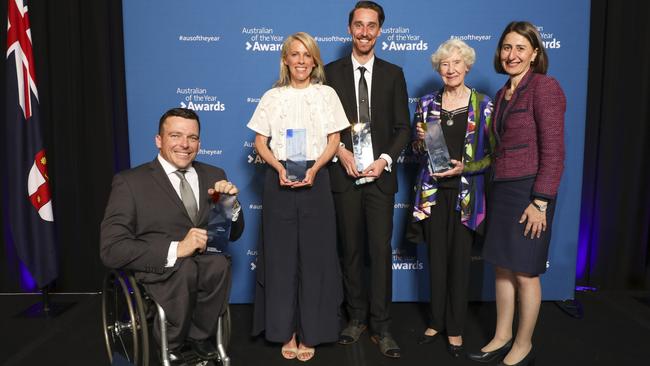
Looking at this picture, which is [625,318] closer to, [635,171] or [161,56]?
[635,171]

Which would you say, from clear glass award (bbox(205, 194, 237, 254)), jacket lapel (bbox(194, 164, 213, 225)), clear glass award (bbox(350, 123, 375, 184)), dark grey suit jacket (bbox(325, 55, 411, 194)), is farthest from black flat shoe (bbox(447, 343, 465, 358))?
jacket lapel (bbox(194, 164, 213, 225))

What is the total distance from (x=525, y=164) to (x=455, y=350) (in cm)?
116

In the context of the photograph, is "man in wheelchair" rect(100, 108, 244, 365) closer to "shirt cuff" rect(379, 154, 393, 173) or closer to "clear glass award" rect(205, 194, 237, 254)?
"clear glass award" rect(205, 194, 237, 254)

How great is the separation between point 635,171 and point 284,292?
9.77 feet

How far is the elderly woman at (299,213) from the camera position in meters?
2.62

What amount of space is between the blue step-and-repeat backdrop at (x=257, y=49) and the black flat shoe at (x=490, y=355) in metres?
1.30

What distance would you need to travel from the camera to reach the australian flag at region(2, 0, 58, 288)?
10.6 ft

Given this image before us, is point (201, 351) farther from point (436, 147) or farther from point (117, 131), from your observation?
point (117, 131)

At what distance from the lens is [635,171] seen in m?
3.90

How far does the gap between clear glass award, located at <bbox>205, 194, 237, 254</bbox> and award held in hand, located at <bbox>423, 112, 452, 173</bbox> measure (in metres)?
1.14

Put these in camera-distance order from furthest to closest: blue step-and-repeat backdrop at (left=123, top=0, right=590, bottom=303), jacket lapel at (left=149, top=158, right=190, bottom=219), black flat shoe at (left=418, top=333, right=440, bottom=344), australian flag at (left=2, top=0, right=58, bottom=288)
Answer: blue step-and-repeat backdrop at (left=123, top=0, right=590, bottom=303) → australian flag at (left=2, top=0, right=58, bottom=288) → black flat shoe at (left=418, top=333, right=440, bottom=344) → jacket lapel at (left=149, top=158, right=190, bottom=219)

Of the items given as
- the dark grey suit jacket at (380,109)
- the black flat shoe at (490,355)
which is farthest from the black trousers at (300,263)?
the black flat shoe at (490,355)

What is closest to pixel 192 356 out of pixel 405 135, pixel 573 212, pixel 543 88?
pixel 405 135

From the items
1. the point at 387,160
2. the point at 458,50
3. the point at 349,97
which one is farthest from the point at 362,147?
the point at 458,50
